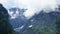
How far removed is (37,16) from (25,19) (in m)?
0.37

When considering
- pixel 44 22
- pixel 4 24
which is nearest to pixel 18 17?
pixel 4 24

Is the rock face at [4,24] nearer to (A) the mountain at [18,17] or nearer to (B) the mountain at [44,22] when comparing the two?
(A) the mountain at [18,17]

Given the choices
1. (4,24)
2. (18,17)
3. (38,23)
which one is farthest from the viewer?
(38,23)

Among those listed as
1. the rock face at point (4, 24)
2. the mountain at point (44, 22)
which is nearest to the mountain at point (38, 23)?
the mountain at point (44, 22)

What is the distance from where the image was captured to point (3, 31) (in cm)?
534

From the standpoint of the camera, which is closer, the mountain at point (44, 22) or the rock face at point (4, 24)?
the rock face at point (4, 24)

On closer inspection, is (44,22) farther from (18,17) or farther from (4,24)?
(4,24)

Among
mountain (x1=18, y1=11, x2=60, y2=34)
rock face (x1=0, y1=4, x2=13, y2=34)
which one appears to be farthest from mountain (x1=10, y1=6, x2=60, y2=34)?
rock face (x1=0, y1=4, x2=13, y2=34)

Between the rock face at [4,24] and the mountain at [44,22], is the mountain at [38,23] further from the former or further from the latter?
the rock face at [4,24]

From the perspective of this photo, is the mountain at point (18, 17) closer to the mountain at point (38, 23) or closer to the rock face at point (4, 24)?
the mountain at point (38, 23)

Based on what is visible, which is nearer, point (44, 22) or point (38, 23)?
point (44, 22)

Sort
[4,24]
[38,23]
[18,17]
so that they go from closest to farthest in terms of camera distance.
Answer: [4,24] < [18,17] < [38,23]

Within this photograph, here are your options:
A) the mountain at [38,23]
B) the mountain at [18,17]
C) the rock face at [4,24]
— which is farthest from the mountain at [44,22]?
the rock face at [4,24]

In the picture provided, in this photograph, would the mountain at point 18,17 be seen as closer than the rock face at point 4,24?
No
